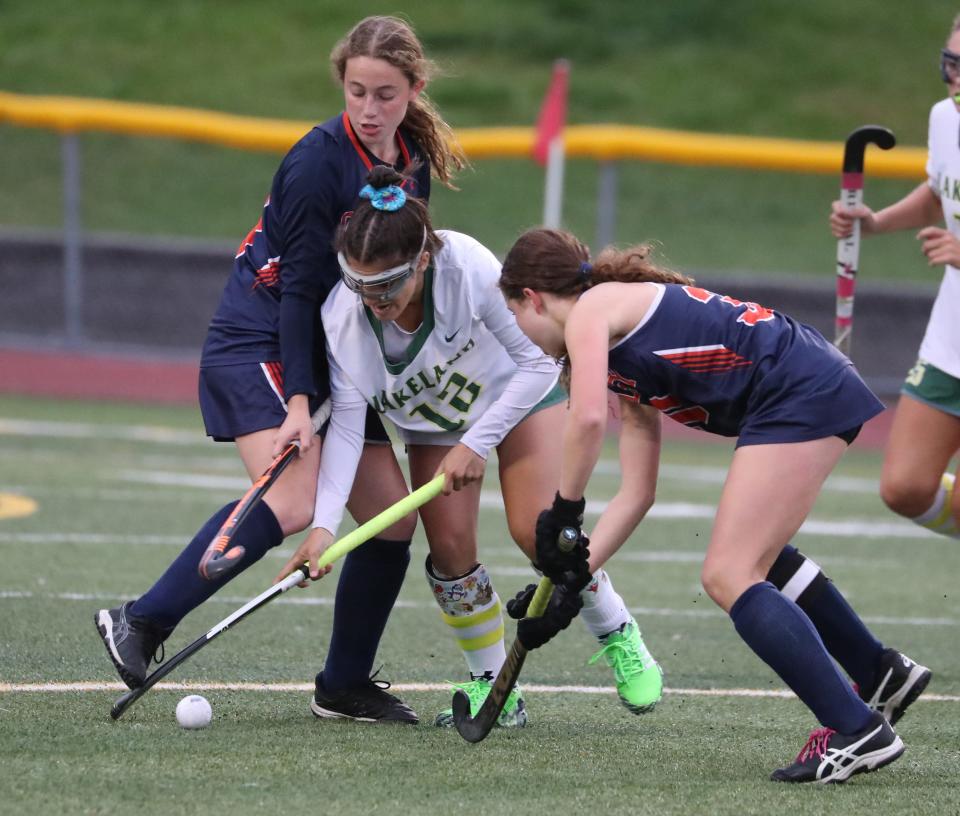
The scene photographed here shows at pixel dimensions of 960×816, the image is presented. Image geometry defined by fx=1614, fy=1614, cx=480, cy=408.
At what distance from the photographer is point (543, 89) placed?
1955 centimetres

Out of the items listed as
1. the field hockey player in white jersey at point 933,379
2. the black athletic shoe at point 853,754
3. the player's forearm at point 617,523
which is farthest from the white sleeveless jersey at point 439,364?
the field hockey player in white jersey at point 933,379

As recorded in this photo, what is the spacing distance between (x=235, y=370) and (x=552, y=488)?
0.88 metres

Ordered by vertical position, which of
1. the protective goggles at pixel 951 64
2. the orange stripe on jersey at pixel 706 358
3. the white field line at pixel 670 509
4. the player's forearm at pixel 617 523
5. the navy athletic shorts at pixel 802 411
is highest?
the protective goggles at pixel 951 64

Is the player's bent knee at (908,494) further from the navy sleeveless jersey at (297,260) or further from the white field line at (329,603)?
the navy sleeveless jersey at (297,260)

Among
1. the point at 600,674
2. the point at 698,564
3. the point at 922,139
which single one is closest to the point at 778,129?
the point at 922,139

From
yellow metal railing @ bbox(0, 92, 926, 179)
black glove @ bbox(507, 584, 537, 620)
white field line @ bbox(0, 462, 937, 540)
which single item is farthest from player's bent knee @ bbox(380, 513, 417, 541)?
yellow metal railing @ bbox(0, 92, 926, 179)

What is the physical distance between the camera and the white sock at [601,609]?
430 cm

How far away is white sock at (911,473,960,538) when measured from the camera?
17.0 feet

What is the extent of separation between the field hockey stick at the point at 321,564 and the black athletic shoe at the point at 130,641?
4 centimetres

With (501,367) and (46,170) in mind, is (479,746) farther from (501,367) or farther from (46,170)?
(46,170)

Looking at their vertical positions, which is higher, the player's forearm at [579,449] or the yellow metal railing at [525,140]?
the player's forearm at [579,449]

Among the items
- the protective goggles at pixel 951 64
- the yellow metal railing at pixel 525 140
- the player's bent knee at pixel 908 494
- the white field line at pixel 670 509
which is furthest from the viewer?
the yellow metal railing at pixel 525 140

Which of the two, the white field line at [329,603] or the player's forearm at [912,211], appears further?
the white field line at [329,603]

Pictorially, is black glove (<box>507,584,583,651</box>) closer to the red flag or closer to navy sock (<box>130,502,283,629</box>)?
navy sock (<box>130,502,283,629</box>)
